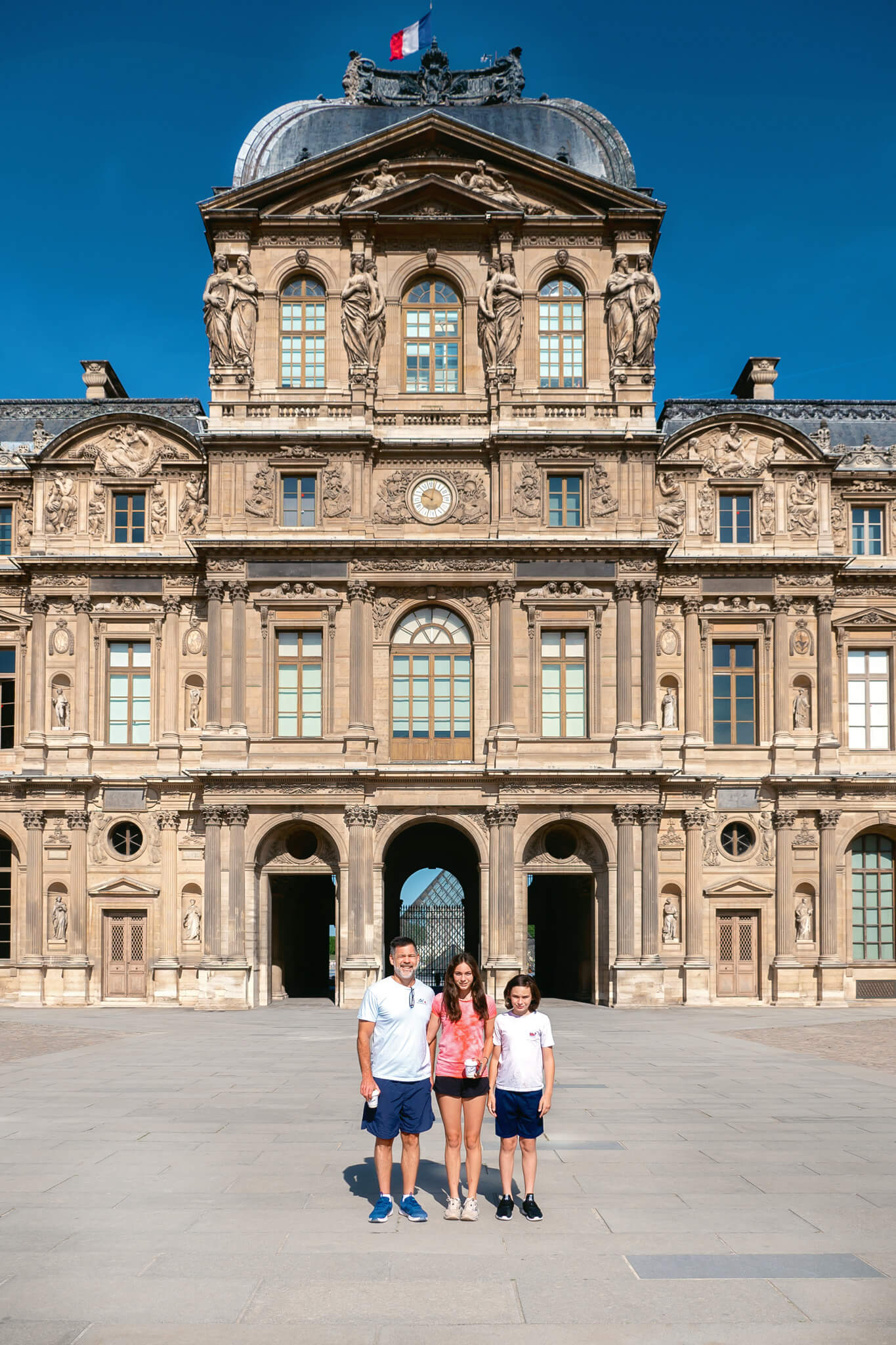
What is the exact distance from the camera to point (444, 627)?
4050cm

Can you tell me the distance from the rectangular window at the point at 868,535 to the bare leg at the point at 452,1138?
3409cm

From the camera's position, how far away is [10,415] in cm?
4603

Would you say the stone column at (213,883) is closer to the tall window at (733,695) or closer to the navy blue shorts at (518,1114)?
the tall window at (733,695)

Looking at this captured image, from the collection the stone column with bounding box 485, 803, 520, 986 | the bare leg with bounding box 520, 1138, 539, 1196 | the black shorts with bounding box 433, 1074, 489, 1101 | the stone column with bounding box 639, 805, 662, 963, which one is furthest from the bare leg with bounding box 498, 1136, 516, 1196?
the stone column with bounding box 639, 805, 662, 963

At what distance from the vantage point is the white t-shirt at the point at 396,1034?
1210 centimetres

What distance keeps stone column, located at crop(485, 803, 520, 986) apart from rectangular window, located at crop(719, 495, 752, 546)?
10.8 meters

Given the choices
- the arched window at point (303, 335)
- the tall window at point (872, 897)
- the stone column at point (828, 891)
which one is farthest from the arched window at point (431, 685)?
the tall window at point (872, 897)

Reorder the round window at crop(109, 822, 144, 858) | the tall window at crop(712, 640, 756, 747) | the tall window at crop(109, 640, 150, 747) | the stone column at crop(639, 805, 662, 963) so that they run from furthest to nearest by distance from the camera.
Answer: the tall window at crop(712, 640, 756, 747) → the tall window at crop(109, 640, 150, 747) → the round window at crop(109, 822, 144, 858) → the stone column at crop(639, 805, 662, 963)

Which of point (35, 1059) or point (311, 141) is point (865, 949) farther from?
point (311, 141)

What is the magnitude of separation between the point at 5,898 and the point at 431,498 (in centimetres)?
1762

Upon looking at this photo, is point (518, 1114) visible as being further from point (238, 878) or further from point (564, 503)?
point (564, 503)

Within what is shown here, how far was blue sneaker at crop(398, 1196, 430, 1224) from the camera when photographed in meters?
12.0

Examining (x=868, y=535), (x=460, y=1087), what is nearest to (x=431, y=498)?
(x=868, y=535)

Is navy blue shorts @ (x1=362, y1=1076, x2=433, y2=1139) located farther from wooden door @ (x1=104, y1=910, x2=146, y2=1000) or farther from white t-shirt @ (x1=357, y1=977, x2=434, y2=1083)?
wooden door @ (x1=104, y1=910, x2=146, y2=1000)
